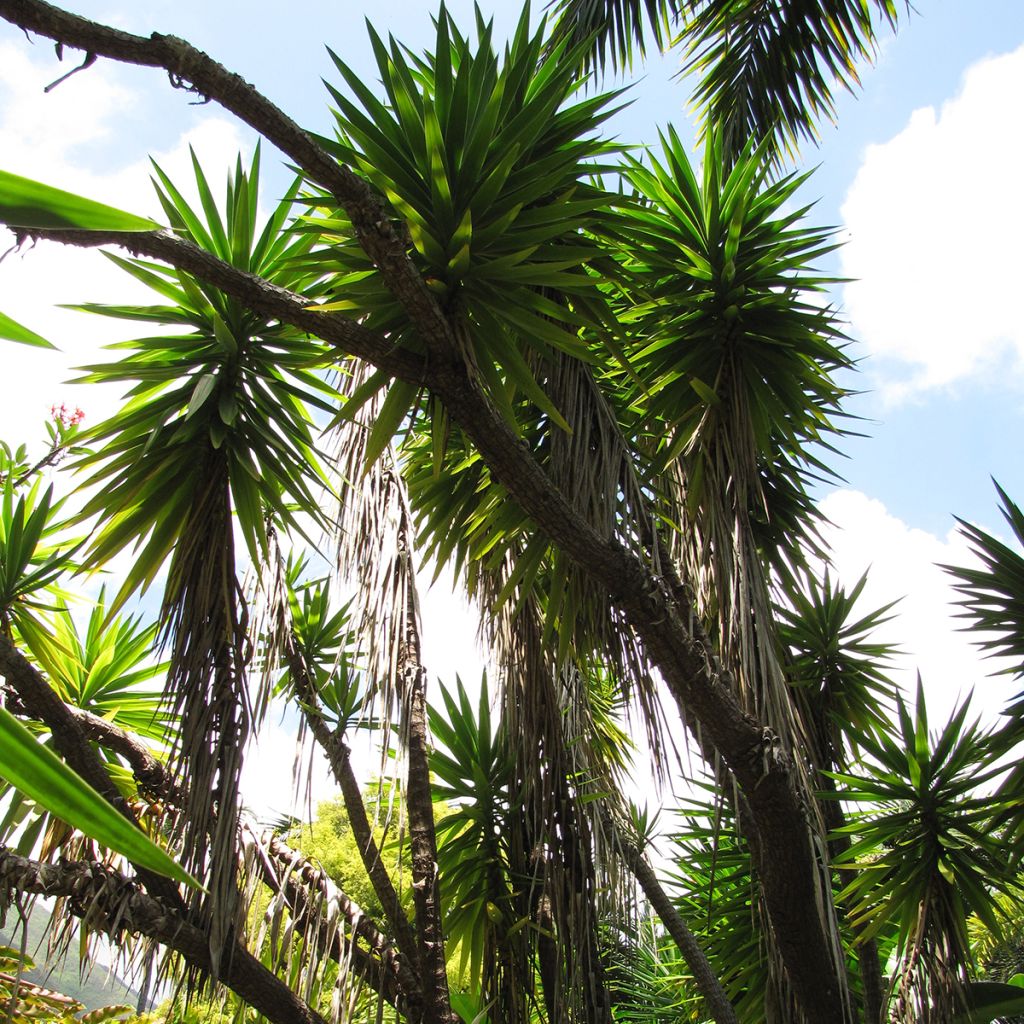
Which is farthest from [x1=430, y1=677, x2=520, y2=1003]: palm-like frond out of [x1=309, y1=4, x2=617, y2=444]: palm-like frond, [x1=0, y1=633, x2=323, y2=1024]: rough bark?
[x1=309, y1=4, x2=617, y2=444]: palm-like frond

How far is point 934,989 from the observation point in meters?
3.09

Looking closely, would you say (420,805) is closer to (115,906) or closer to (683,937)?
(115,906)

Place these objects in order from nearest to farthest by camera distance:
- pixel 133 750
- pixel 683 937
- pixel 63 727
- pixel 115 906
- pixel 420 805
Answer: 1. pixel 115 906
2. pixel 63 727
3. pixel 133 750
4. pixel 420 805
5. pixel 683 937

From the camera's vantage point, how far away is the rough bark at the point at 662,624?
238cm

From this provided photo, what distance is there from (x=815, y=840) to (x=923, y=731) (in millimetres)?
1032

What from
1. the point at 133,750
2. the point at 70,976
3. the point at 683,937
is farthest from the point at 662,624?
the point at 70,976

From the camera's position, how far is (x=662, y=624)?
2.74 m

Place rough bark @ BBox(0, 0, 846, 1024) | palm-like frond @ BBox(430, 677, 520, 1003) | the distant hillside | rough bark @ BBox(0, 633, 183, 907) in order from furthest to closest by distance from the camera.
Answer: palm-like frond @ BBox(430, 677, 520, 1003)
the distant hillside
rough bark @ BBox(0, 633, 183, 907)
rough bark @ BBox(0, 0, 846, 1024)

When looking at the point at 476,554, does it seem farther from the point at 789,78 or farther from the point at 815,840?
the point at 789,78

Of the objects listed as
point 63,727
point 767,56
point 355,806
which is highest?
point 767,56

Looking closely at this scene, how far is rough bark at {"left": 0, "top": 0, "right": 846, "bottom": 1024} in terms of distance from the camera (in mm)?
2379

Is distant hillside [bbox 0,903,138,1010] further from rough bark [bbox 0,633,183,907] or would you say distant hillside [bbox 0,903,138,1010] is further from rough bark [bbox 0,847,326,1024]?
rough bark [bbox 0,633,183,907]

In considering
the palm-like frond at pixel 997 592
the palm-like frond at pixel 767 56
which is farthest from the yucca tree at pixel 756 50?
the palm-like frond at pixel 997 592

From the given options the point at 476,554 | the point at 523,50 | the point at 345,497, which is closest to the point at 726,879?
the point at 476,554
